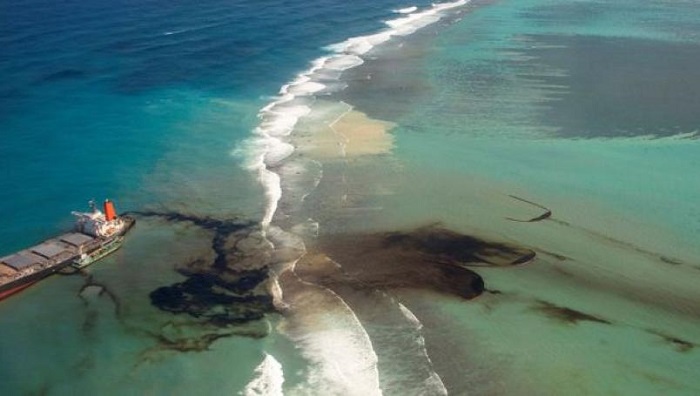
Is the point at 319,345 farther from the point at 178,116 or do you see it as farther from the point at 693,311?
the point at 178,116

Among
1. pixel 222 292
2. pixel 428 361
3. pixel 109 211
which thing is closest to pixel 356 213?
pixel 222 292

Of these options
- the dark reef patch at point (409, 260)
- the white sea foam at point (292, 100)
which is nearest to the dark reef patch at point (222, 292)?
the dark reef patch at point (409, 260)

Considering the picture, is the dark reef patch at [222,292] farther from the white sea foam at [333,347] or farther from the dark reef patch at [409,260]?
the dark reef patch at [409,260]

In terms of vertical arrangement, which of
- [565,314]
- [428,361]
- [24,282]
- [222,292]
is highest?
[24,282]

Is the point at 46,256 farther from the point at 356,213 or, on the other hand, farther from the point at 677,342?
the point at 677,342

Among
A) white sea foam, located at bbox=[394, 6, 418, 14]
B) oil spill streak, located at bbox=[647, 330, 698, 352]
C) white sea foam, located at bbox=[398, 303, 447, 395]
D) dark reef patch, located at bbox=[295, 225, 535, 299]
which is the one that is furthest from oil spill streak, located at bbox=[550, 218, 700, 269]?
white sea foam, located at bbox=[394, 6, 418, 14]
